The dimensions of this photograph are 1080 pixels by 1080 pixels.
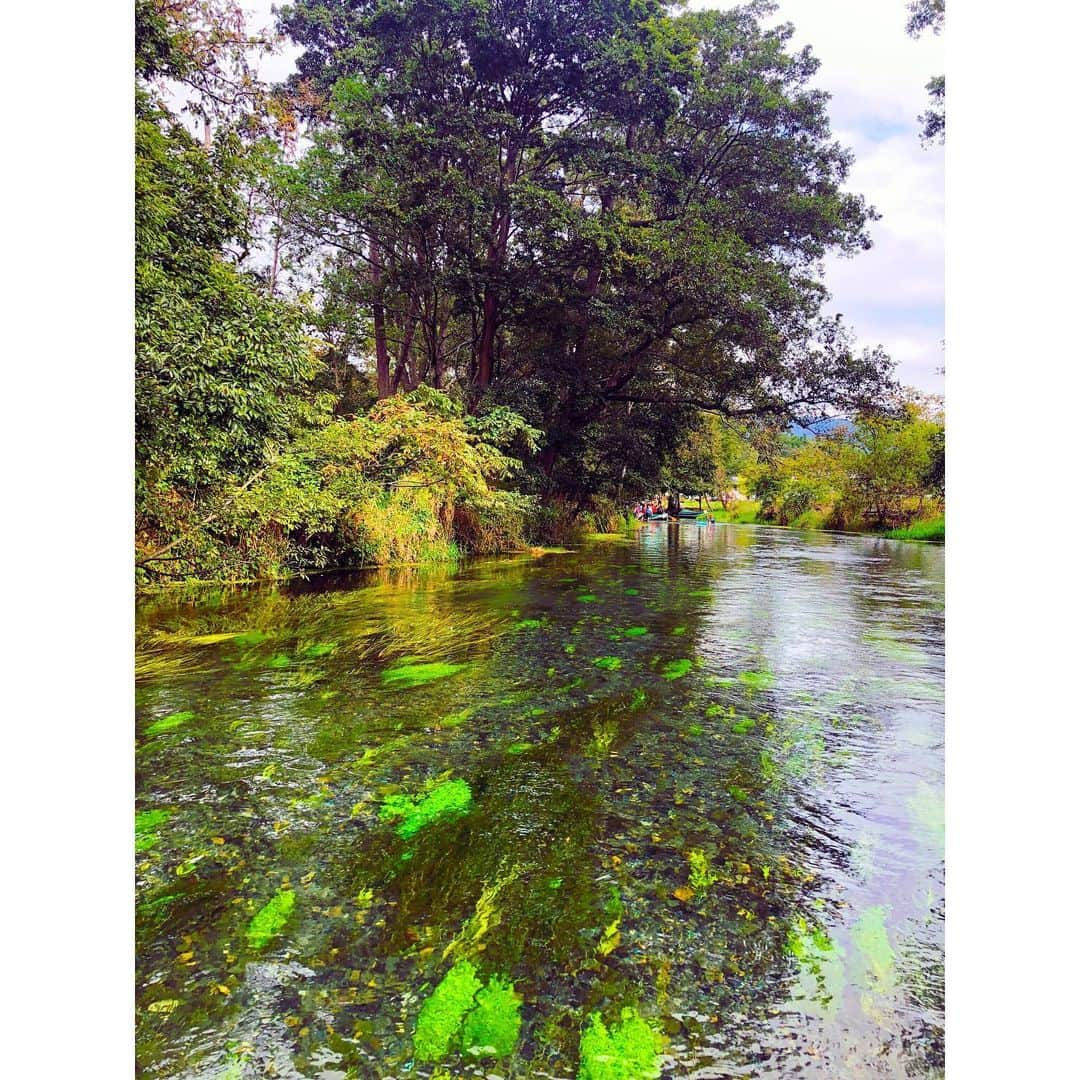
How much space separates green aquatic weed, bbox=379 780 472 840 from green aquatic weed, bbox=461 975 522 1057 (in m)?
0.58

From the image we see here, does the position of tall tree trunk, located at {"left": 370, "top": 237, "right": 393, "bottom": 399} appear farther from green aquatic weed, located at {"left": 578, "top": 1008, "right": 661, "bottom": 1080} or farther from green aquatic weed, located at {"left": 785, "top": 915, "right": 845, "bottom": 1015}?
green aquatic weed, located at {"left": 578, "top": 1008, "right": 661, "bottom": 1080}

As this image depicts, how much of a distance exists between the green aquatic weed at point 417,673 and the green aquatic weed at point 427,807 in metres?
1.08

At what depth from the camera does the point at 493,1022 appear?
105cm

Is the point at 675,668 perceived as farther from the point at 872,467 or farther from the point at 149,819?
the point at 872,467

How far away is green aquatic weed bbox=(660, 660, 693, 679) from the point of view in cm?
316

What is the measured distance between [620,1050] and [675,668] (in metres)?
2.35

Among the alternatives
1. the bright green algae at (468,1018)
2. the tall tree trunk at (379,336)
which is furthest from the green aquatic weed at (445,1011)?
the tall tree trunk at (379,336)

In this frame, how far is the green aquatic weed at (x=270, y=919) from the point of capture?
1258mm

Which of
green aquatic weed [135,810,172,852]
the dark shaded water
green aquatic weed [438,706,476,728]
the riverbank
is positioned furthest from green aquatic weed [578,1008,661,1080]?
the riverbank
